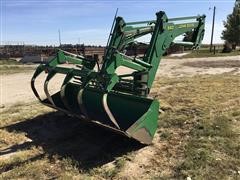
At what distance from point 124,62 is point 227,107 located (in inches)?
125

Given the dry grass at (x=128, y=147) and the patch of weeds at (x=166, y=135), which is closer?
the dry grass at (x=128, y=147)

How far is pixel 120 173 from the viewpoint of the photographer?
5539 mm

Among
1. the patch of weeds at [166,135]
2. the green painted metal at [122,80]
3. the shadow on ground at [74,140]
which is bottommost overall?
the shadow on ground at [74,140]

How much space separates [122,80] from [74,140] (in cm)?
148

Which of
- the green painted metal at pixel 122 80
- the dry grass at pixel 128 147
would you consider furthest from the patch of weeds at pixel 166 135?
the green painted metal at pixel 122 80

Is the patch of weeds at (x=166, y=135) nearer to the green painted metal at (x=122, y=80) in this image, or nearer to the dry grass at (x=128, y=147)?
the dry grass at (x=128, y=147)

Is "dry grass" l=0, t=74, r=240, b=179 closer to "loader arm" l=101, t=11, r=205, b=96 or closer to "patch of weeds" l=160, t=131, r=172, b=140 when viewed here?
"patch of weeds" l=160, t=131, r=172, b=140

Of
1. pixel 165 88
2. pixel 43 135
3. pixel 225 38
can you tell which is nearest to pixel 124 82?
pixel 43 135

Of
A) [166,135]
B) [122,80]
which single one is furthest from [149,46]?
[166,135]

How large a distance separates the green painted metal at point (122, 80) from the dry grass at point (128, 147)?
370 millimetres

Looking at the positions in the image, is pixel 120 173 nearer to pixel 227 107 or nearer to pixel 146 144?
pixel 146 144

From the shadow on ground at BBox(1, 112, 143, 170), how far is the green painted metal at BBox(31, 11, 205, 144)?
0.31 m

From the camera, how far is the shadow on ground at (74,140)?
6324mm

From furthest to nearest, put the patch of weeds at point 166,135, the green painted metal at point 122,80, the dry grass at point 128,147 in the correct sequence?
1. the patch of weeds at point 166,135
2. the green painted metal at point 122,80
3. the dry grass at point 128,147
